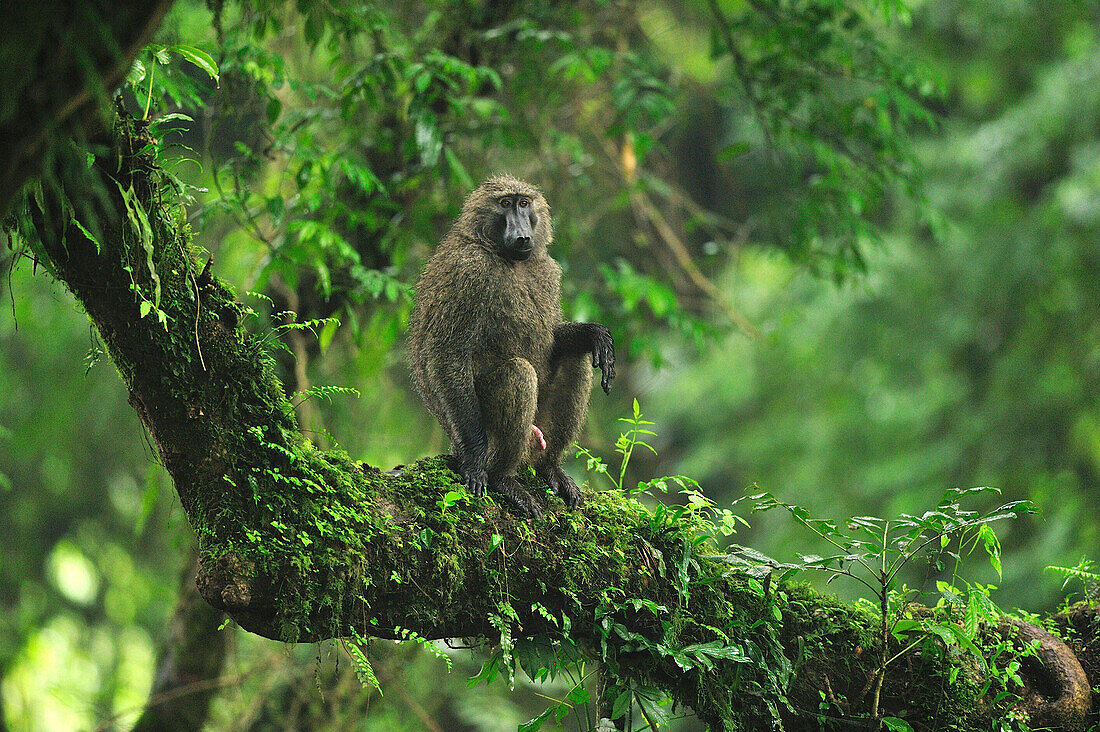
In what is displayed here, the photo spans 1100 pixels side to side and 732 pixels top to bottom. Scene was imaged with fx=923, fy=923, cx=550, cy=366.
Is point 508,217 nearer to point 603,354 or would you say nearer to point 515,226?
point 515,226

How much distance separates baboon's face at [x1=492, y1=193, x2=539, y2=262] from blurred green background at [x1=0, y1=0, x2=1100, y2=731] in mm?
855

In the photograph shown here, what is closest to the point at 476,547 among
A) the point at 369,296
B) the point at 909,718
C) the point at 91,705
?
the point at 909,718

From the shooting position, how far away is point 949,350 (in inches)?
454

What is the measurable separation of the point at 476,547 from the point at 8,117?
2.29m

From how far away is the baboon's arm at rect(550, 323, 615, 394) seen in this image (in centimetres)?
433

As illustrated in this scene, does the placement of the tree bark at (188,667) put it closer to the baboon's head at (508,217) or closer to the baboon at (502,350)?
the baboon at (502,350)

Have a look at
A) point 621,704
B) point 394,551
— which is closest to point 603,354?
point 394,551

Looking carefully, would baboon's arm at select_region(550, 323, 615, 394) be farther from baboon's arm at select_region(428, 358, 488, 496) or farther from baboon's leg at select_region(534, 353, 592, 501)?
baboon's arm at select_region(428, 358, 488, 496)

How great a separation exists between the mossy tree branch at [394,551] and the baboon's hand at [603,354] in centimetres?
57

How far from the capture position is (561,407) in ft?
14.8

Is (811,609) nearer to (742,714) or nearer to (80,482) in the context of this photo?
(742,714)

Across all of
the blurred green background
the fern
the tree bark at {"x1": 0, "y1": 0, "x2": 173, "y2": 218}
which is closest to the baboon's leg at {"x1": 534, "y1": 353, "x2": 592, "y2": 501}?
the blurred green background

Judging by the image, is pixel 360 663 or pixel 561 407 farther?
pixel 561 407

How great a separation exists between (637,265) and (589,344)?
9814 mm
